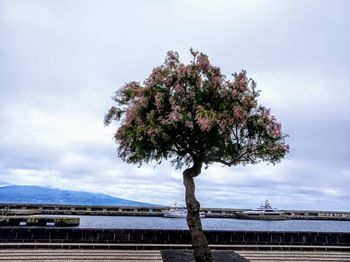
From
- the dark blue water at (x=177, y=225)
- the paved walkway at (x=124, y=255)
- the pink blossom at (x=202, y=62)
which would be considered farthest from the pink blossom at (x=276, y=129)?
the dark blue water at (x=177, y=225)

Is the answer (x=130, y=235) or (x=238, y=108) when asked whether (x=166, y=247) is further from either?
(x=238, y=108)

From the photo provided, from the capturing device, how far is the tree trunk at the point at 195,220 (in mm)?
9648

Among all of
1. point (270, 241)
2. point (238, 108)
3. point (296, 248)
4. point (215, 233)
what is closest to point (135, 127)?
point (238, 108)

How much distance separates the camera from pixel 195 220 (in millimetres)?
10000

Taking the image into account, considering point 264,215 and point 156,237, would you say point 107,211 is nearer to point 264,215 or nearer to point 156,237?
point 264,215

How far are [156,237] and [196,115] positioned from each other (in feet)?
19.8

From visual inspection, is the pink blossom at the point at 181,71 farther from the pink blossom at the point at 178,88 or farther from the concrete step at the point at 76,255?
the concrete step at the point at 76,255

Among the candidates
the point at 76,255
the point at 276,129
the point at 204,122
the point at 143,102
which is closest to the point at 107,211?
the point at 76,255

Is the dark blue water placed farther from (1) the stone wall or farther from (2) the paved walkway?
(2) the paved walkway

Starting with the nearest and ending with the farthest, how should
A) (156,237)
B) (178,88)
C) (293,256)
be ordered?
(178,88) → (293,256) → (156,237)

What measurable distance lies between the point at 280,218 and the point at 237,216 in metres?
14.0

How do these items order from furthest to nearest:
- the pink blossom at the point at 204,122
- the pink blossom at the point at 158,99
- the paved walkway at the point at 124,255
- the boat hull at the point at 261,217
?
the boat hull at the point at 261,217, the paved walkway at the point at 124,255, the pink blossom at the point at 158,99, the pink blossom at the point at 204,122

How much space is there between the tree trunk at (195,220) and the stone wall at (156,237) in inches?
Result: 113

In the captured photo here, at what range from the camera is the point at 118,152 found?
38.1 ft
